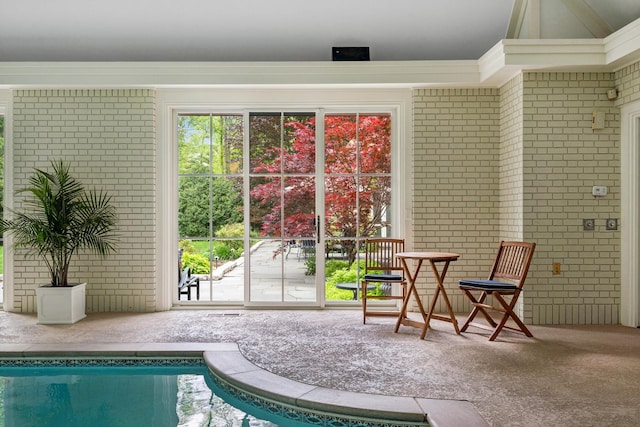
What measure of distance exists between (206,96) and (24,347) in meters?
3.37

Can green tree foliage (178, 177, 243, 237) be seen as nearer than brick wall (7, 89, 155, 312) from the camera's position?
No

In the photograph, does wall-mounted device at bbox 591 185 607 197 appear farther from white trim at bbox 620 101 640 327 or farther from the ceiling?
the ceiling

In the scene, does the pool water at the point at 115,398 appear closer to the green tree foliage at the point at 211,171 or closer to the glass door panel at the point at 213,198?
the glass door panel at the point at 213,198

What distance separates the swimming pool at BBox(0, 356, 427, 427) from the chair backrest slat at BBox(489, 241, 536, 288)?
8.22ft

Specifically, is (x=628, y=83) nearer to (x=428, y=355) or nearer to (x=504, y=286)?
(x=504, y=286)

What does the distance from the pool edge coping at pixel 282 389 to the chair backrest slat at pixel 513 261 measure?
2169 mm

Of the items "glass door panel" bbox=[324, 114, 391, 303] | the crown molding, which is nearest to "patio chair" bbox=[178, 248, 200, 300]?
"glass door panel" bbox=[324, 114, 391, 303]

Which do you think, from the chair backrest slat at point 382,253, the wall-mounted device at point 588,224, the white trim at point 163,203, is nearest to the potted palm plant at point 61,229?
the white trim at point 163,203

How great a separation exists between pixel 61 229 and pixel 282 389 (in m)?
3.50

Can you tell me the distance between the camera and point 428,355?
423cm

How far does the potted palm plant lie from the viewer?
5.46m

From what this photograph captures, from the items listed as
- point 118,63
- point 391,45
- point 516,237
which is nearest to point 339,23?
point 391,45

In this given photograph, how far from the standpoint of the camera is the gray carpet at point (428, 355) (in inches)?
125

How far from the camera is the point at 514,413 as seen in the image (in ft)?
9.81
